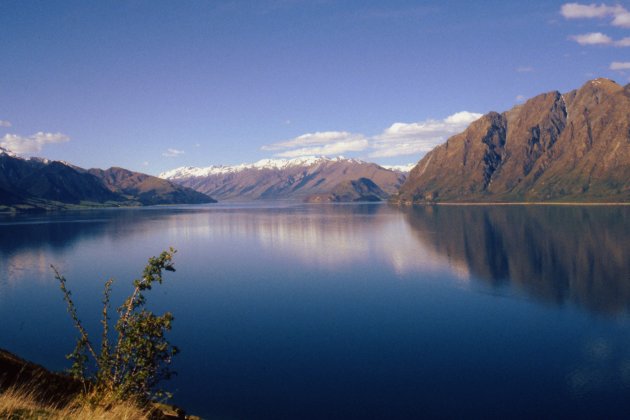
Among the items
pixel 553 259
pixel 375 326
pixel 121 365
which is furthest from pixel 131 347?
pixel 553 259

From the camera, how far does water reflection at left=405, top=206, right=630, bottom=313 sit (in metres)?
75.0

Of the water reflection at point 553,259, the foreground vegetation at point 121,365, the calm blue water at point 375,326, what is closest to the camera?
the foreground vegetation at point 121,365

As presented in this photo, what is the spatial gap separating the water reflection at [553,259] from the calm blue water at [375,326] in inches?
25.9

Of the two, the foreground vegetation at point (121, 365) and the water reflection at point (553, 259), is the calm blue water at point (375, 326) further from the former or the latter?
the foreground vegetation at point (121, 365)

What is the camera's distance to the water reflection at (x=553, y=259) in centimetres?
7502

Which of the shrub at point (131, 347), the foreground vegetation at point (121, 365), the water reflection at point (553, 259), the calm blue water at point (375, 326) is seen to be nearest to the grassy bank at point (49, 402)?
the foreground vegetation at point (121, 365)

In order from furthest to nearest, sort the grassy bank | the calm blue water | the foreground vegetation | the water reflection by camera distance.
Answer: the water reflection
the calm blue water
the foreground vegetation
the grassy bank

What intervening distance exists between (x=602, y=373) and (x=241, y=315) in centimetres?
4310

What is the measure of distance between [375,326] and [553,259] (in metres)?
67.8

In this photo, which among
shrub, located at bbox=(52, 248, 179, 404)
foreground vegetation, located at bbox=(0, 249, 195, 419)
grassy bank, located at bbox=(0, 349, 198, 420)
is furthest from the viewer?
shrub, located at bbox=(52, 248, 179, 404)

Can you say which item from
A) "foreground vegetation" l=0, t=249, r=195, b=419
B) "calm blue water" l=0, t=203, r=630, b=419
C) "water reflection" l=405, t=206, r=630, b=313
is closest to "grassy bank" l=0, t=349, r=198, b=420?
"foreground vegetation" l=0, t=249, r=195, b=419

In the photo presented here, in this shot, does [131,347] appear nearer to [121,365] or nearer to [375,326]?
[121,365]

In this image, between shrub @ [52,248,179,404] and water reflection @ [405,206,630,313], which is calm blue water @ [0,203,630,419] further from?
shrub @ [52,248,179,404]

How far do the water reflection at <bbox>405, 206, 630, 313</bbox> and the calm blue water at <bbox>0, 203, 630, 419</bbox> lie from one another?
0.66m
